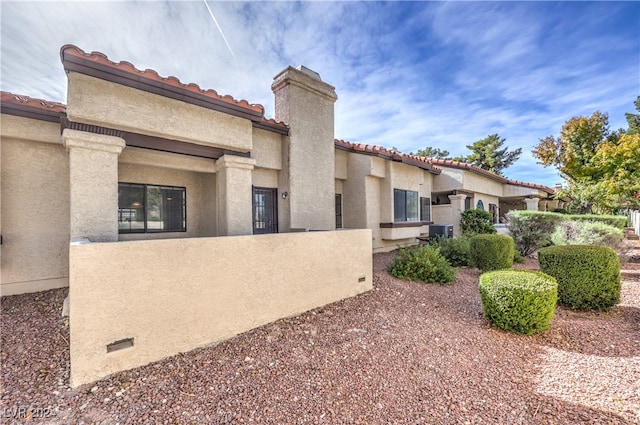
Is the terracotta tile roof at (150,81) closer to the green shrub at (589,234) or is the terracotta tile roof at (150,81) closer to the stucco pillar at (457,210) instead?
the green shrub at (589,234)

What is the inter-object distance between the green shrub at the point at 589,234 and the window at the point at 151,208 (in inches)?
616

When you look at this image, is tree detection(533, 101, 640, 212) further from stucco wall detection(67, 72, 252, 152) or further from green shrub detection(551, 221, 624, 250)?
stucco wall detection(67, 72, 252, 152)

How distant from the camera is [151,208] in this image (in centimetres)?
830

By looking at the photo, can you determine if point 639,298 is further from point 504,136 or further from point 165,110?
point 504,136

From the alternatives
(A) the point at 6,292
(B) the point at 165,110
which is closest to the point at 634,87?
(B) the point at 165,110

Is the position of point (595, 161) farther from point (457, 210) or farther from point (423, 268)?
point (423, 268)

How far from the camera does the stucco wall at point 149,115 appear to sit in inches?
216

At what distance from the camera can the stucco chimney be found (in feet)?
31.1

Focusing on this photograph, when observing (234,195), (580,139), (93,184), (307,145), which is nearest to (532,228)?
(307,145)

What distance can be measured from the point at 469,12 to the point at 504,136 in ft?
116

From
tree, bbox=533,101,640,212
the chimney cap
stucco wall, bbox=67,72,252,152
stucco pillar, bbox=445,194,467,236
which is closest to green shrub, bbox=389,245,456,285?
stucco wall, bbox=67,72,252,152

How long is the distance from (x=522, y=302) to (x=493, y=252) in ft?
18.4

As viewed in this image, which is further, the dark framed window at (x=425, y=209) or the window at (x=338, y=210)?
the dark framed window at (x=425, y=209)

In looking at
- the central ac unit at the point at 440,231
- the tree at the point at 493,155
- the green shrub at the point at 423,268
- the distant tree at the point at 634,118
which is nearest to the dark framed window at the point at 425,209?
the central ac unit at the point at 440,231
